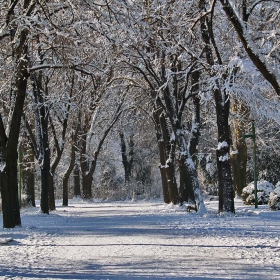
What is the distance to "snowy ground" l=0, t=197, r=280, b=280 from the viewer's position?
24.5ft

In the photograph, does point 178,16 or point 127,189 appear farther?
point 127,189

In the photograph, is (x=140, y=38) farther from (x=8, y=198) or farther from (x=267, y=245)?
(x=267, y=245)

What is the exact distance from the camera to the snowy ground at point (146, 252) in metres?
7.47

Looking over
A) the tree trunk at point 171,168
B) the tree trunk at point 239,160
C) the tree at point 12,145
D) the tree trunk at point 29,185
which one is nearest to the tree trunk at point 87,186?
the tree trunk at point 29,185

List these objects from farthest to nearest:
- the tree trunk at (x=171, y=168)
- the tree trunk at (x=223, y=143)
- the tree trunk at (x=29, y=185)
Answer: the tree trunk at (x=29, y=185) → the tree trunk at (x=171, y=168) → the tree trunk at (x=223, y=143)

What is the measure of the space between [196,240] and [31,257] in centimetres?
402

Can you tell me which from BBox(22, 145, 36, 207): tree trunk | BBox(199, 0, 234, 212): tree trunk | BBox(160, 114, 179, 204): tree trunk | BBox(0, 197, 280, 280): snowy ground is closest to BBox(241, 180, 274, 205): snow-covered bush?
BBox(160, 114, 179, 204): tree trunk

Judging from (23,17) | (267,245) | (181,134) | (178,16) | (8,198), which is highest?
(178,16)

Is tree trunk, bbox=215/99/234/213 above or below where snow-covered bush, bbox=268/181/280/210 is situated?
above

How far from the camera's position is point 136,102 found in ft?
95.8

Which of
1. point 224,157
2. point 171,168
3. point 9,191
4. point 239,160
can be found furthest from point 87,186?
point 9,191

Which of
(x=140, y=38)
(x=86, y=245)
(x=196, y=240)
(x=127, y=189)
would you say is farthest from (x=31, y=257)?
(x=127, y=189)

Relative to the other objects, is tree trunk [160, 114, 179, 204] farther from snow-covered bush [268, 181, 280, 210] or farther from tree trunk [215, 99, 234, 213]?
tree trunk [215, 99, 234, 213]

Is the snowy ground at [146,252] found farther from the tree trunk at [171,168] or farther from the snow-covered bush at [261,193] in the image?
the tree trunk at [171,168]
